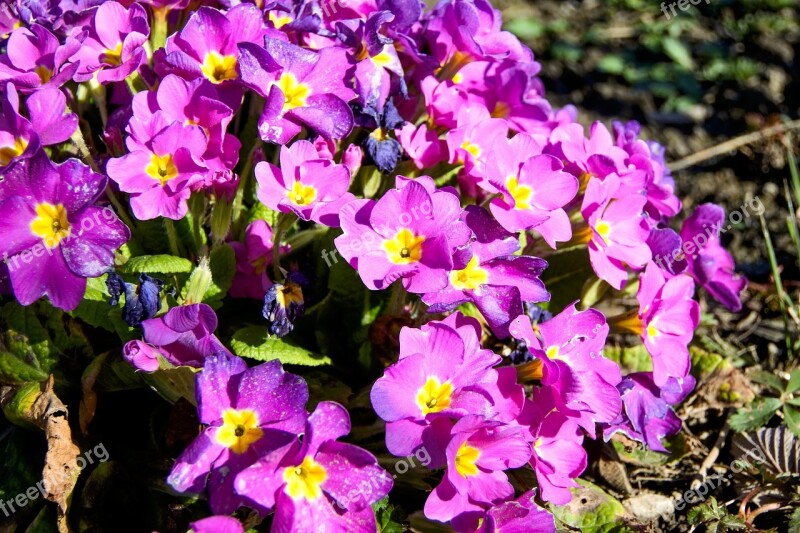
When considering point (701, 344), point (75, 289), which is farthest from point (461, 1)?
point (701, 344)

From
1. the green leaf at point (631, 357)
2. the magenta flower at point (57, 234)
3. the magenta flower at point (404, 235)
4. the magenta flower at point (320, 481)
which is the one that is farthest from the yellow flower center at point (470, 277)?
the green leaf at point (631, 357)

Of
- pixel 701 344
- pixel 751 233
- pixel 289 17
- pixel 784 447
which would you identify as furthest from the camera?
pixel 751 233

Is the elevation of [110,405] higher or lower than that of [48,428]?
lower

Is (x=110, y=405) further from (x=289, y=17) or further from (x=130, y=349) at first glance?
(x=289, y=17)

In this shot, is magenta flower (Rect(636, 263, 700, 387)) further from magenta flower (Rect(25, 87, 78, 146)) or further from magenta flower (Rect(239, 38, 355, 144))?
magenta flower (Rect(25, 87, 78, 146))

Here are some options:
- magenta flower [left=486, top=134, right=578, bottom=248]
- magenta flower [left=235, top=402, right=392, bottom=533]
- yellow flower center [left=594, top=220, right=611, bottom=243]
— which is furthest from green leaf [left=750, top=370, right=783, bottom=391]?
magenta flower [left=235, top=402, right=392, bottom=533]

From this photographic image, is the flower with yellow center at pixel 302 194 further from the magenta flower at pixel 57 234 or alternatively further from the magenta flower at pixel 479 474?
the magenta flower at pixel 479 474

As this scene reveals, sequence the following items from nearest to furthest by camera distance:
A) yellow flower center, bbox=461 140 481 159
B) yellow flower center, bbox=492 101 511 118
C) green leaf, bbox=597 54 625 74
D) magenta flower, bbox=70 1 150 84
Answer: magenta flower, bbox=70 1 150 84
yellow flower center, bbox=461 140 481 159
yellow flower center, bbox=492 101 511 118
green leaf, bbox=597 54 625 74
